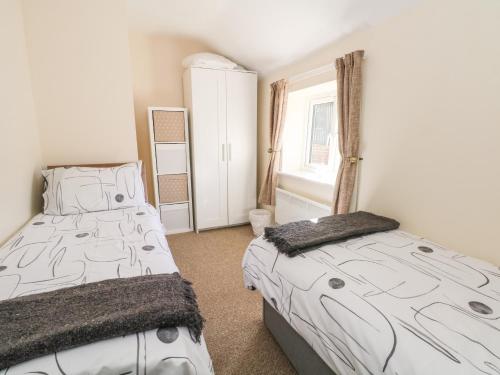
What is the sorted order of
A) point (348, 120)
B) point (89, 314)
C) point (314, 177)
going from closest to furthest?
point (89, 314), point (348, 120), point (314, 177)

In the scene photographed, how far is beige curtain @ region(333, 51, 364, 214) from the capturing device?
1.81m

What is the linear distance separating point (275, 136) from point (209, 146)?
0.78 meters

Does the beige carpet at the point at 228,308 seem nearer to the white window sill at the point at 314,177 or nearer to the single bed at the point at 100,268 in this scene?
the single bed at the point at 100,268

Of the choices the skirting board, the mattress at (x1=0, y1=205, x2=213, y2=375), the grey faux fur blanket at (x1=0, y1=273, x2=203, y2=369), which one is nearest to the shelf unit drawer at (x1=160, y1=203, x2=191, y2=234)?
the mattress at (x1=0, y1=205, x2=213, y2=375)

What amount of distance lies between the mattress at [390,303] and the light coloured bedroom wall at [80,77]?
1.92 meters

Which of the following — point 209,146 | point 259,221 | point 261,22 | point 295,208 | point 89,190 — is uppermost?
point 261,22

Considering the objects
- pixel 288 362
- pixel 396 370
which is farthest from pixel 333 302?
pixel 288 362

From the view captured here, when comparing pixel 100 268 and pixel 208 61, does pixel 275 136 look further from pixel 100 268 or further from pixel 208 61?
pixel 100 268

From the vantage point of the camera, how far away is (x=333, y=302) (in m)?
0.95

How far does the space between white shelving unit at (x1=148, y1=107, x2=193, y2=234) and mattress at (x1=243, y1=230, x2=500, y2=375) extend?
1.86m

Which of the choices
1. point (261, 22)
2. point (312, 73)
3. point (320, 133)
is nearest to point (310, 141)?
point (320, 133)

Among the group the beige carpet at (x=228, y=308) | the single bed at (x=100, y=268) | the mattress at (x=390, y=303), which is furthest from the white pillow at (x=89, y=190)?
the mattress at (x=390, y=303)

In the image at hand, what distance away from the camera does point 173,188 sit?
299 centimetres

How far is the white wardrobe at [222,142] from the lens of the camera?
285cm
